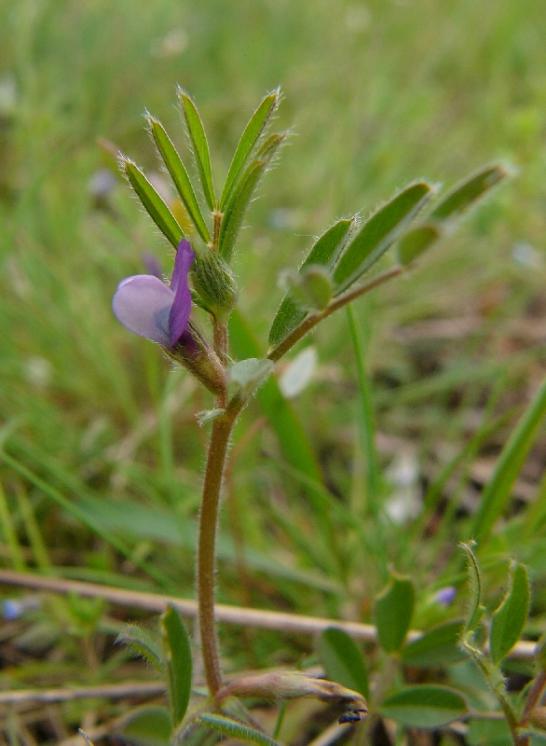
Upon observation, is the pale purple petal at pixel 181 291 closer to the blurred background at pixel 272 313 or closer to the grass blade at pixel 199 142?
the grass blade at pixel 199 142

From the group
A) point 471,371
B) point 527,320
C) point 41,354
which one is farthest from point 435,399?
point 41,354

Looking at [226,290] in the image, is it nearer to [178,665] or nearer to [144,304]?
[144,304]

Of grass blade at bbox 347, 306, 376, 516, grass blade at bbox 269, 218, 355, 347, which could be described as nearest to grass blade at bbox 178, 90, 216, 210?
grass blade at bbox 269, 218, 355, 347

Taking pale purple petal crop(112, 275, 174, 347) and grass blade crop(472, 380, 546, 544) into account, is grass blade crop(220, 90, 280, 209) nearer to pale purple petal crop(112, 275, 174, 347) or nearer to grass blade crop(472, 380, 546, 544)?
pale purple petal crop(112, 275, 174, 347)

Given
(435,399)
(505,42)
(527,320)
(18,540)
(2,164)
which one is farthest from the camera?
(505,42)

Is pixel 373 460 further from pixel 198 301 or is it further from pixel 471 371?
pixel 471 371

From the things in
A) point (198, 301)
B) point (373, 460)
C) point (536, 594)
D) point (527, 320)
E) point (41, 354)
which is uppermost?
point (41, 354)

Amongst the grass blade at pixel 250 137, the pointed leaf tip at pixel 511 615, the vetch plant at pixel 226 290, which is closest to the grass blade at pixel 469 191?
the vetch plant at pixel 226 290
